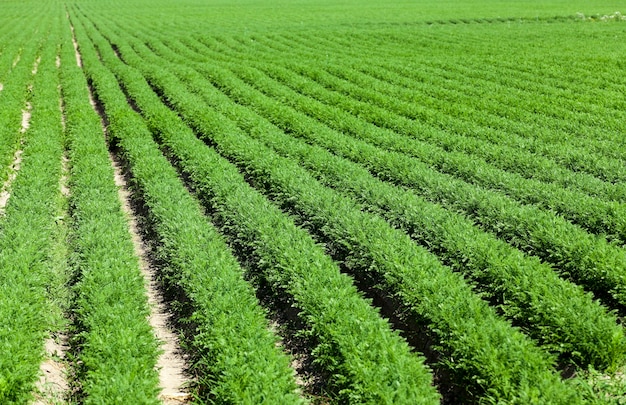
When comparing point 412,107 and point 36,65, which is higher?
point 36,65

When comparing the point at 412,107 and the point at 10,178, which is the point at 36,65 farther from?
the point at 412,107

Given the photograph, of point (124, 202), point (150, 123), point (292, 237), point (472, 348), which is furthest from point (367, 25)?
point (472, 348)

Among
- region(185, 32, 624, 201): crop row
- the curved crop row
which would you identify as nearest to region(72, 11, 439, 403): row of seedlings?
the curved crop row

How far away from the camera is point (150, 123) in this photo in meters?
16.1

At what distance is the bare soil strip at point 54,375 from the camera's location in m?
6.09

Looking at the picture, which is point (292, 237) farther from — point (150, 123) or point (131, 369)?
point (150, 123)

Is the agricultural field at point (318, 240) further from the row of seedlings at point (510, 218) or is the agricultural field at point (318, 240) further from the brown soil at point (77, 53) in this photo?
the brown soil at point (77, 53)

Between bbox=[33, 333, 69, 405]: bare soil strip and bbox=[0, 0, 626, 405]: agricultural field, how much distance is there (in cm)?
3

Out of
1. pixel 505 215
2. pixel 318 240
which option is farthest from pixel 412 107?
pixel 318 240

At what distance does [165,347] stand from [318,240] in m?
3.03

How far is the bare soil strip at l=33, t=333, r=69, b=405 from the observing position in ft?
20.0

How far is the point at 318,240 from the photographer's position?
30.3 ft

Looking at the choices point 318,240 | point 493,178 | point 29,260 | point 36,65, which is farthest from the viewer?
point 36,65

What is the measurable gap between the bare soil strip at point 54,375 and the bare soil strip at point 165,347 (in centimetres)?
101
